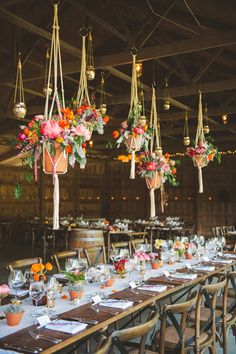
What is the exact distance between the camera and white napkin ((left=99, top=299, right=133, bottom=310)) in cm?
321

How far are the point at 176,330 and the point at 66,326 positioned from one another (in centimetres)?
109

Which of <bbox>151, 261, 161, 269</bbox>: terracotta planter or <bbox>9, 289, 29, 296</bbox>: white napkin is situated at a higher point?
<bbox>151, 261, 161, 269</bbox>: terracotta planter

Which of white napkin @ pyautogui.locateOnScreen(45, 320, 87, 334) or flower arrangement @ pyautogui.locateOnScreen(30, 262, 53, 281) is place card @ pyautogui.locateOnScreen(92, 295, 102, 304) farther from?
white napkin @ pyautogui.locateOnScreen(45, 320, 87, 334)

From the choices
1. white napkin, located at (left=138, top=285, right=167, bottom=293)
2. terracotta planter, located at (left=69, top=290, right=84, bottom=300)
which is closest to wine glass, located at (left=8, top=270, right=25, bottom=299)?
terracotta planter, located at (left=69, top=290, right=84, bottom=300)

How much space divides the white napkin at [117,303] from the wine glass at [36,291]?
45 cm

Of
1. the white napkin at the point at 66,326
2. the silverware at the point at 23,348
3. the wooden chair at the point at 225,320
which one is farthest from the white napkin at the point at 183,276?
the silverware at the point at 23,348

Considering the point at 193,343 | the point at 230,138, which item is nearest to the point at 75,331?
the point at 193,343

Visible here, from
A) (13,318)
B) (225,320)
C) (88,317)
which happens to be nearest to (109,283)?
(88,317)

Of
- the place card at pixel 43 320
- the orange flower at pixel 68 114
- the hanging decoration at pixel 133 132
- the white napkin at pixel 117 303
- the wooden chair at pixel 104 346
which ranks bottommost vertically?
the place card at pixel 43 320

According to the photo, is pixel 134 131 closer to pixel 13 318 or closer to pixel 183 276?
pixel 183 276

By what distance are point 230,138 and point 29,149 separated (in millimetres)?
12580

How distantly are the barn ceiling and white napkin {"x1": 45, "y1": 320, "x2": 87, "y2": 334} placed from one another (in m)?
1.86

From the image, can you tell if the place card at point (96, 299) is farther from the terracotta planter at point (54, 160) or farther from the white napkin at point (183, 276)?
the white napkin at point (183, 276)

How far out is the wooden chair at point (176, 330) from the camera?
9.22 feet
